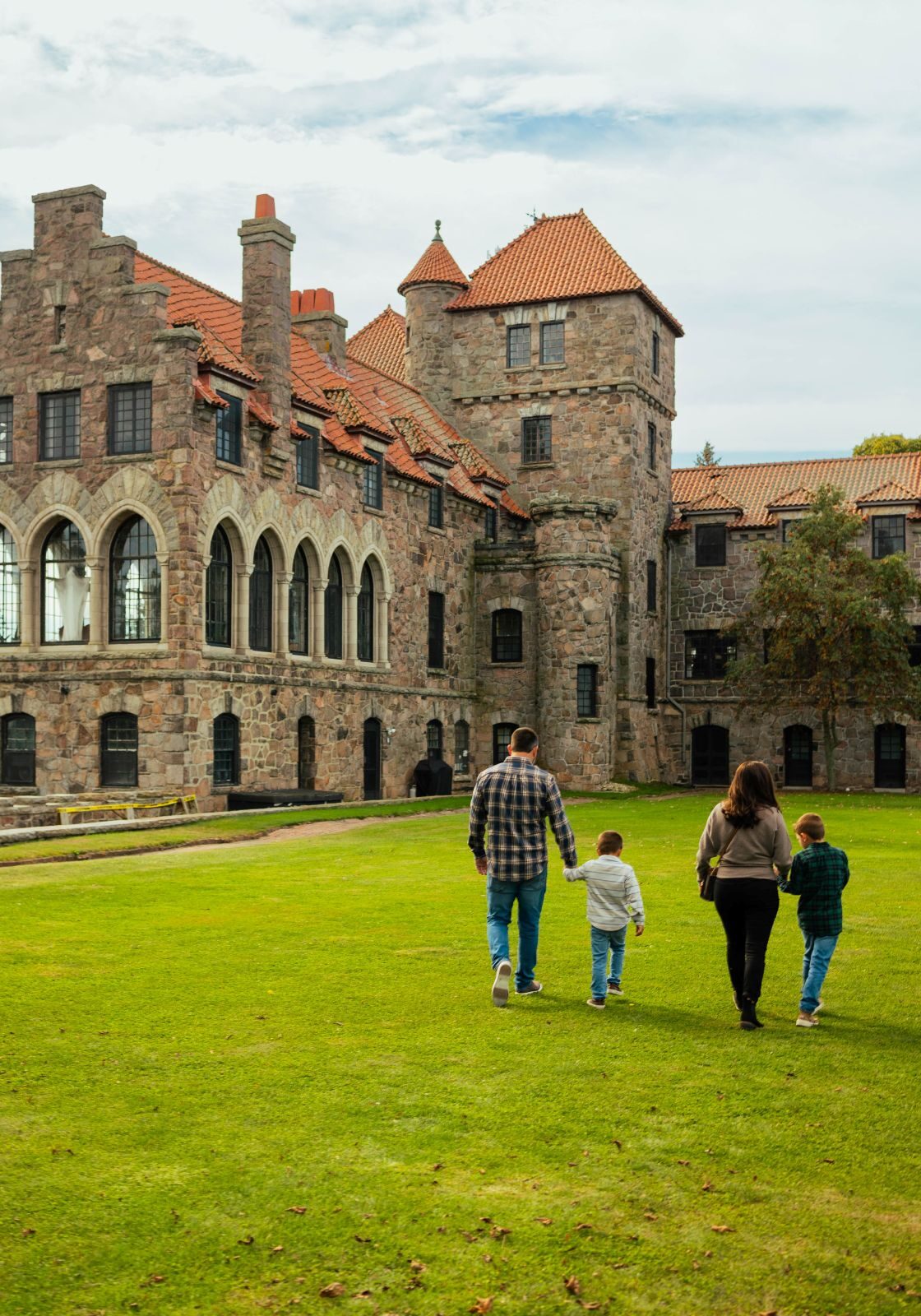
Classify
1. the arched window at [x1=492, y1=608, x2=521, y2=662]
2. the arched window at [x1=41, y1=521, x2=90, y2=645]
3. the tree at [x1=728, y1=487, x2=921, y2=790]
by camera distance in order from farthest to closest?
1. the arched window at [x1=492, y1=608, x2=521, y2=662]
2. the tree at [x1=728, y1=487, x2=921, y2=790]
3. the arched window at [x1=41, y1=521, x2=90, y2=645]

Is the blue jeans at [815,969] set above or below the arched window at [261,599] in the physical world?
below

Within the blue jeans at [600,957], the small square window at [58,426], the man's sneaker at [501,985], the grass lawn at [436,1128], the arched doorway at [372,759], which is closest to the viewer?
the grass lawn at [436,1128]

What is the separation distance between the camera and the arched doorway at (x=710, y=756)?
50031mm

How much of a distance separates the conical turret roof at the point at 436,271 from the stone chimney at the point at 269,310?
1471 centimetres

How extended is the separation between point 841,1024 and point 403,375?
1661 inches

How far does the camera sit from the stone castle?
3000cm

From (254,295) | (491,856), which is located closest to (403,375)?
(254,295)

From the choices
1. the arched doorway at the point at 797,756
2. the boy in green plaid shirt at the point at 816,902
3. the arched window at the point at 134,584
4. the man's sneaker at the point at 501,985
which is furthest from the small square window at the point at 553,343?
the man's sneaker at the point at 501,985

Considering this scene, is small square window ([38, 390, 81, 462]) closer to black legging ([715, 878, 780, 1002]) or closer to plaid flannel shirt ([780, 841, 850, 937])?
black legging ([715, 878, 780, 1002])

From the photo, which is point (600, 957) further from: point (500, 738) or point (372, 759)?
point (500, 738)

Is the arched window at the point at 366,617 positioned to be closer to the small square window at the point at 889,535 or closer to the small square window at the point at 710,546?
the small square window at the point at 710,546

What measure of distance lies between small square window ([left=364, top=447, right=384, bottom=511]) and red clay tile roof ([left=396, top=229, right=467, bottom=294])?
12.0 m

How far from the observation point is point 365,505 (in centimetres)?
3719

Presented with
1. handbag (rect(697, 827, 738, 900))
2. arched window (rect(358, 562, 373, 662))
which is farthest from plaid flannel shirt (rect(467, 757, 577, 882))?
arched window (rect(358, 562, 373, 662))
